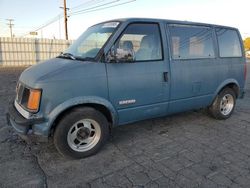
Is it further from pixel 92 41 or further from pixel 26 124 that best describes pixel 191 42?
pixel 26 124

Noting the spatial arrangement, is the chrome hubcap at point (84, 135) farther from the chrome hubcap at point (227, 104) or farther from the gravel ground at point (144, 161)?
the chrome hubcap at point (227, 104)

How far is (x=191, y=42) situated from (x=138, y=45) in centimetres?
129

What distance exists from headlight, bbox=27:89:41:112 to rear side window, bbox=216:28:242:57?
3920mm

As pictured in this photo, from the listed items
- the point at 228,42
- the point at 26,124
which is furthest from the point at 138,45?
the point at 228,42

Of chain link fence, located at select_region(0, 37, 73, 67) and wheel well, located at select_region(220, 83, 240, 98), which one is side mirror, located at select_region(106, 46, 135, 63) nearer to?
wheel well, located at select_region(220, 83, 240, 98)

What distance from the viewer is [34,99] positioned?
2840 millimetres

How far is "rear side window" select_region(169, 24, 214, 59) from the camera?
3994 millimetres

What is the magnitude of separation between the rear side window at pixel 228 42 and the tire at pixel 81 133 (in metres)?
3.23

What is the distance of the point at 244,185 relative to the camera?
8.79ft

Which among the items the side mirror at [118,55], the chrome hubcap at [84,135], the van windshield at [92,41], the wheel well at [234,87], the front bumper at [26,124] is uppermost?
the van windshield at [92,41]

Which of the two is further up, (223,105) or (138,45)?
(138,45)

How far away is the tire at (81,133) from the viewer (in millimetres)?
3039

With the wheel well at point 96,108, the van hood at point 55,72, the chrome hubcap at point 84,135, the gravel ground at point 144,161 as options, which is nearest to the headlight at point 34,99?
A: the van hood at point 55,72

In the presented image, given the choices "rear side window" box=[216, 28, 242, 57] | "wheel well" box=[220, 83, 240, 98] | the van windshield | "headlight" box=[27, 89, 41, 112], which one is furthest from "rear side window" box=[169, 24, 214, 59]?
"headlight" box=[27, 89, 41, 112]
